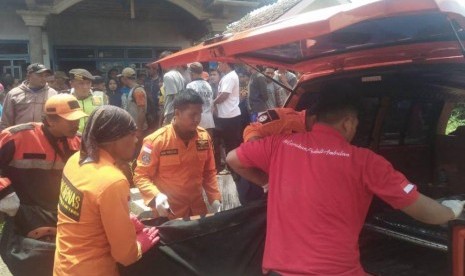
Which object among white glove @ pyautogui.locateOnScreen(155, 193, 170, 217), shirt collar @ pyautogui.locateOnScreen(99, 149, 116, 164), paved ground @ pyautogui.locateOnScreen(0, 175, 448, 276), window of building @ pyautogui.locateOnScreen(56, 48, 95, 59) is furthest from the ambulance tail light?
window of building @ pyautogui.locateOnScreen(56, 48, 95, 59)

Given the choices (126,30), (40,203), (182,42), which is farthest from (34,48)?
(40,203)

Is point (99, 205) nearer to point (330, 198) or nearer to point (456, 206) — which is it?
point (330, 198)

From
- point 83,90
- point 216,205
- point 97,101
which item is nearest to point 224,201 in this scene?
point 216,205

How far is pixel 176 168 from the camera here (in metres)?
3.15

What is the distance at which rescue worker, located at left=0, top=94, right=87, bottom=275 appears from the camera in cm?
278

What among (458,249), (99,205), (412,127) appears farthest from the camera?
(412,127)

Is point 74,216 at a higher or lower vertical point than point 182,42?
lower

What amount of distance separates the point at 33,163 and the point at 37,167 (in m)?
0.04

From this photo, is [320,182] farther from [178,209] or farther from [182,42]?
[182,42]

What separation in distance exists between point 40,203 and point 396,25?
8.04 feet

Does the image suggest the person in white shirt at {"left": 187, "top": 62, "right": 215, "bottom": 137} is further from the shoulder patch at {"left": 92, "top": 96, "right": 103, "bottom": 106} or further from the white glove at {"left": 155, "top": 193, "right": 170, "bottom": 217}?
the white glove at {"left": 155, "top": 193, "right": 170, "bottom": 217}

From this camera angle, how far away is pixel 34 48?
1038cm

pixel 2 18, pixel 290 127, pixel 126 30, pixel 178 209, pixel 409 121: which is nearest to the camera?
pixel 290 127

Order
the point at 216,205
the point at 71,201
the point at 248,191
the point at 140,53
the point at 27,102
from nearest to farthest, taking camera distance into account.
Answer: the point at 71,201 → the point at 216,205 → the point at 248,191 → the point at 27,102 → the point at 140,53
